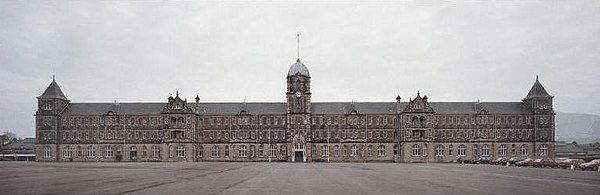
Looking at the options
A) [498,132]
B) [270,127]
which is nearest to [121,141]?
[270,127]

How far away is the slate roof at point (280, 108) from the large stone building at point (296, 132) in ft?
1.08

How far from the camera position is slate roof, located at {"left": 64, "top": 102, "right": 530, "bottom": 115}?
139 m

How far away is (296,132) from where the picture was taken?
13775 cm

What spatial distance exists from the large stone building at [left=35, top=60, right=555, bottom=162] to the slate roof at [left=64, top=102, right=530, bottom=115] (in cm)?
33

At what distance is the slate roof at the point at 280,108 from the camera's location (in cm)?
13925

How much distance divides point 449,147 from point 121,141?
68233 millimetres

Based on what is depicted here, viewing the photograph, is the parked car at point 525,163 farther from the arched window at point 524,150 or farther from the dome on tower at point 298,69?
the dome on tower at point 298,69

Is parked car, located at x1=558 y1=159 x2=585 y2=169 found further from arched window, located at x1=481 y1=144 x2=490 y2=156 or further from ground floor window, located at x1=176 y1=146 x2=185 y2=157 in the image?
ground floor window, located at x1=176 y1=146 x2=185 y2=157

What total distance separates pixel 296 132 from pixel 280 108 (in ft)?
22.0

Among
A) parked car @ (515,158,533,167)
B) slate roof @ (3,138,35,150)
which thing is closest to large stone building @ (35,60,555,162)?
slate roof @ (3,138,35,150)

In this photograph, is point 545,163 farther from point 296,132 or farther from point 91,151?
point 91,151

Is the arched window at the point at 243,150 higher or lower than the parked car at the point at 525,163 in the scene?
lower

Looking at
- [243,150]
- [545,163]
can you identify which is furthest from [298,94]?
[545,163]

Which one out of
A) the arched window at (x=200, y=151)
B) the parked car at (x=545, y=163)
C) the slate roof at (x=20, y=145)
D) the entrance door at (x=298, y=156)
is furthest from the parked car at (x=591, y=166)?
the slate roof at (x=20, y=145)
